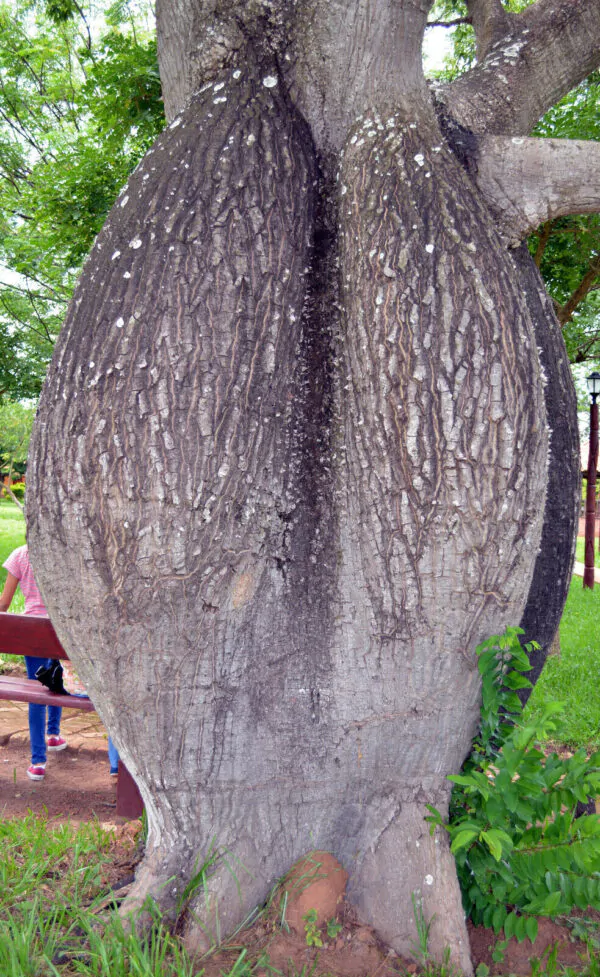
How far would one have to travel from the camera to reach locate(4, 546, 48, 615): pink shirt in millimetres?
5004

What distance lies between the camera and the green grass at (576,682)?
5.33 m

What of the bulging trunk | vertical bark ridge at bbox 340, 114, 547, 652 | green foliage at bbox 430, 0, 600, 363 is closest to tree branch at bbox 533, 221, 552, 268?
green foliage at bbox 430, 0, 600, 363

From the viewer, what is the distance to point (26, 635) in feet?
13.5

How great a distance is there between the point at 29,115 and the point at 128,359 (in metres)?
11.2

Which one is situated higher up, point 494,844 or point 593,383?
point 593,383

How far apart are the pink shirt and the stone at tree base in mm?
3068

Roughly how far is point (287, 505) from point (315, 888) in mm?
1312

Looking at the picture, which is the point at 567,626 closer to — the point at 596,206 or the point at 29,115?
the point at 596,206

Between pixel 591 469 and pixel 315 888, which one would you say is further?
pixel 591 469

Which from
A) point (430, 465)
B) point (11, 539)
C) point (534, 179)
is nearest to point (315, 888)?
point (430, 465)

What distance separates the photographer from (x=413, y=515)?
8.09 feet

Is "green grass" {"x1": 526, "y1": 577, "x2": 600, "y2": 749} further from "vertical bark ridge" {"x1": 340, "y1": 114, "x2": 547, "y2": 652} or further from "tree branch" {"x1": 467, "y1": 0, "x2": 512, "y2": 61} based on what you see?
"tree branch" {"x1": 467, "y1": 0, "x2": 512, "y2": 61}

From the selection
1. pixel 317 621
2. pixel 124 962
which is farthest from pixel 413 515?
pixel 124 962

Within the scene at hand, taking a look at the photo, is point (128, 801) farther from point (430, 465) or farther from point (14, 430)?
point (14, 430)
